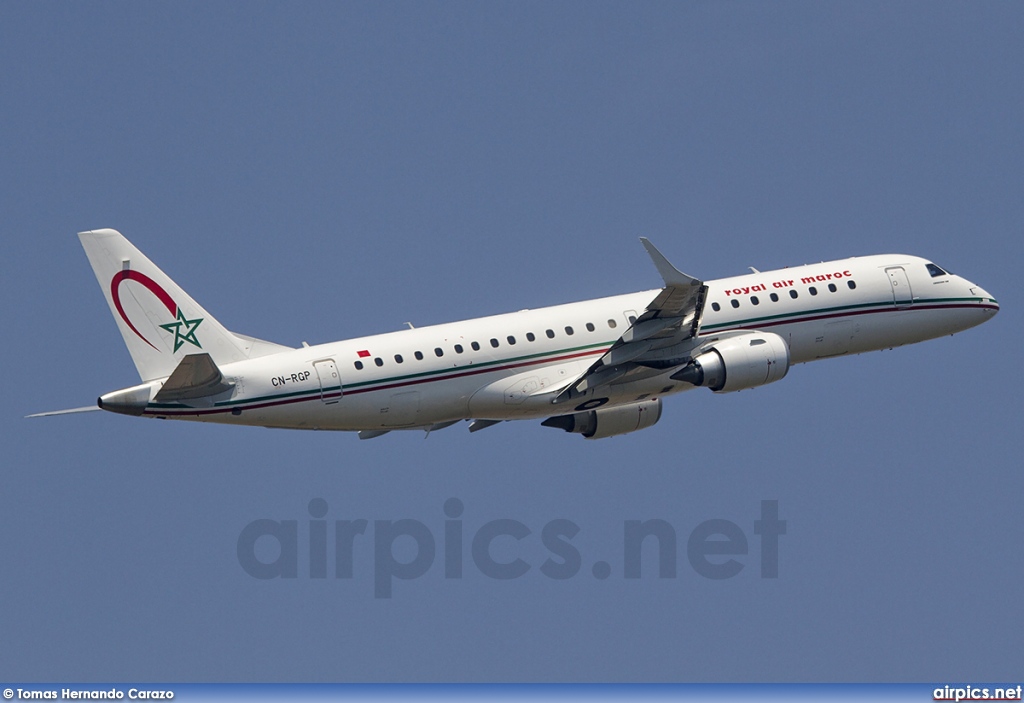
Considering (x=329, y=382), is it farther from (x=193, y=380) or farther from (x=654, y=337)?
(x=654, y=337)

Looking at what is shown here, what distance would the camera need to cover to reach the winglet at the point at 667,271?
178ft

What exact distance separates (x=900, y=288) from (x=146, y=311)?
1055 inches

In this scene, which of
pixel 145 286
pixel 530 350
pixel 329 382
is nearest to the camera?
pixel 329 382

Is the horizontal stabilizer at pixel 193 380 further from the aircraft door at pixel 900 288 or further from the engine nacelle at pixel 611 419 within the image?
the aircraft door at pixel 900 288

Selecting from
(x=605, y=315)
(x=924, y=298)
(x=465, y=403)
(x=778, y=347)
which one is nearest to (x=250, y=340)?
(x=465, y=403)

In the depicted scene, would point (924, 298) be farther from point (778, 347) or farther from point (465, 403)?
point (465, 403)

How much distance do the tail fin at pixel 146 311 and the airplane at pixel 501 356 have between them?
0.03 m

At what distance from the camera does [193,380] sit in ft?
175

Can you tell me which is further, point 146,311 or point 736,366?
point 736,366

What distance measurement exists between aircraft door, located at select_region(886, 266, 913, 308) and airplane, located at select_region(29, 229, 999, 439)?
0.98 m

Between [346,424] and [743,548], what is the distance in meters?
13.9

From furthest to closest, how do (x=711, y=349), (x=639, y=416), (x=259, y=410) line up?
(x=639, y=416) → (x=711, y=349) → (x=259, y=410)

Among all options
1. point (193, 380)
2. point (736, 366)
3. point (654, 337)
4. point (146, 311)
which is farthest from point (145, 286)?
point (736, 366)

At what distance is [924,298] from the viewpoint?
6462cm
